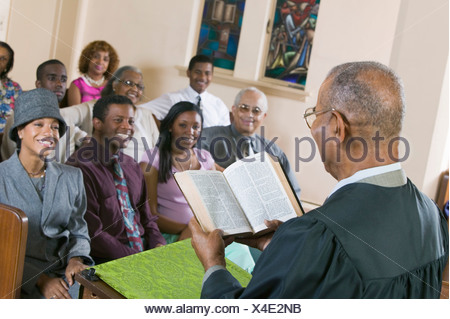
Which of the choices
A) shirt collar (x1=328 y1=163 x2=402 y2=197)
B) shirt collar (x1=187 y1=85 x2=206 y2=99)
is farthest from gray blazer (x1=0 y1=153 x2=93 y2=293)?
shirt collar (x1=187 y1=85 x2=206 y2=99)

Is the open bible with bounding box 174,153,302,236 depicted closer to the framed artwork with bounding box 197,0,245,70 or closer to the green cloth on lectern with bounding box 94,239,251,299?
the green cloth on lectern with bounding box 94,239,251,299

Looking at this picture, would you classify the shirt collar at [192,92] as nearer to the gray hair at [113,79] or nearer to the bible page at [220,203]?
the gray hair at [113,79]

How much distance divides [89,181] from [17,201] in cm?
35

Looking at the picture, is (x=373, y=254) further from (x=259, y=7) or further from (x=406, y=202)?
(x=259, y=7)

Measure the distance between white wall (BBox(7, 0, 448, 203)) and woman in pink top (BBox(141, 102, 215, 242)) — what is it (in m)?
0.77

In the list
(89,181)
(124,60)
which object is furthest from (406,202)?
(124,60)

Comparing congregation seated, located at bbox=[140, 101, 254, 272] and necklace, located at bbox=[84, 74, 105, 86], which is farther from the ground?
necklace, located at bbox=[84, 74, 105, 86]

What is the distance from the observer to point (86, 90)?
2.48 m

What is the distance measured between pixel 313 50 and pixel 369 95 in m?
1.90

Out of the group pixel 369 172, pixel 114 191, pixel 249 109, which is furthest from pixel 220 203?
pixel 249 109

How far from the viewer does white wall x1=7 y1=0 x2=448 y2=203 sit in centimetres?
245

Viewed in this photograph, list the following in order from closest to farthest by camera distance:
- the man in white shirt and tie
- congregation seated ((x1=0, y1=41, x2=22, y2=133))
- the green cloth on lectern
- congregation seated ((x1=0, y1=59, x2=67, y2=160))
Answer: the green cloth on lectern → congregation seated ((x1=0, y1=41, x2=22, y2=133)) → congregation seated ((x1=0, y1=59, x2=67, y2=160)) → the man in white shirt and tie

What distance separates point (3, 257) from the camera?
112cm

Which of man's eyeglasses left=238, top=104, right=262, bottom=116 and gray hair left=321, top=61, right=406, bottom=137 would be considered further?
man's eyeglasses left=238, top=104, right=262, bottom=116
